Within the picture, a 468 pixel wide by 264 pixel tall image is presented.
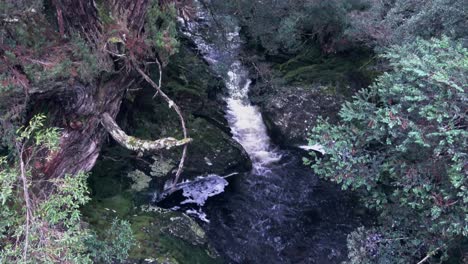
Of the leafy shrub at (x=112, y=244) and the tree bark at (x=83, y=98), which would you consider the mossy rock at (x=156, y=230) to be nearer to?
the leafy shrub at (x=112, y=244)

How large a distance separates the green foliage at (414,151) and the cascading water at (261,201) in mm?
1993

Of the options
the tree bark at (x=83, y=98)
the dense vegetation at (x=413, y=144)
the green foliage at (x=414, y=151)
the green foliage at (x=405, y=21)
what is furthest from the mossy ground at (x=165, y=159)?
the green foliage at (x=405, y=21)

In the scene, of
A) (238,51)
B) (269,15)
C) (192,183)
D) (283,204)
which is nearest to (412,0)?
(269,15)

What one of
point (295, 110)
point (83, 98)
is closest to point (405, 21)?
point (295, 110)

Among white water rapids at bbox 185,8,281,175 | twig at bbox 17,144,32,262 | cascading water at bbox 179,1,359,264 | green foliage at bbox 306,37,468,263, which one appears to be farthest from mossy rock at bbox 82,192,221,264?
green foliage at bbox 306,37,468,263

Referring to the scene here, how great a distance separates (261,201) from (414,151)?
4960mm

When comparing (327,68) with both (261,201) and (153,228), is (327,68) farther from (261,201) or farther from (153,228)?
(153,228)

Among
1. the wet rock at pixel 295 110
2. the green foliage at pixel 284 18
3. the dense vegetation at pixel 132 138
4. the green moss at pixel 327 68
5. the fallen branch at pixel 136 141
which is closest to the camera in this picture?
the dense vegetation at pixel 132 138

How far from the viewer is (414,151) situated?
8.02m

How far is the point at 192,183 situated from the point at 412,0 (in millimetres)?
7457

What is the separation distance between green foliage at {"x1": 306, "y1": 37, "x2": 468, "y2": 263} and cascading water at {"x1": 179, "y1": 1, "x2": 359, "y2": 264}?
199 centimetres

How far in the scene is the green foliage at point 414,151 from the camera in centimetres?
726

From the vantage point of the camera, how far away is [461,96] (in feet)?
23.6

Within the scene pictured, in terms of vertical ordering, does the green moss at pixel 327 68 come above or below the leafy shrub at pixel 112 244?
above
